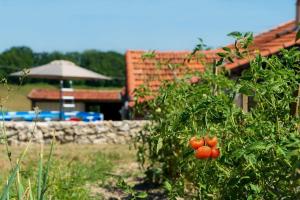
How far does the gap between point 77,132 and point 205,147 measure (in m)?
12.0

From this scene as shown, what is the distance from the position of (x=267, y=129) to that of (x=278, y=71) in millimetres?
339

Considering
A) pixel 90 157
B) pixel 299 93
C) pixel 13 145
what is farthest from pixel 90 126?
pixel 299 93

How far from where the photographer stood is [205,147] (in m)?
3.12

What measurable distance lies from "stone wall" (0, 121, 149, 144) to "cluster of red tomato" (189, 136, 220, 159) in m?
11.4

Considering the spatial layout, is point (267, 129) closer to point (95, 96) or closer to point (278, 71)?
point (278, 71)

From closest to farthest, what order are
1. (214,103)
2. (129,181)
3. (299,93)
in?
(214,103) → (299,93) → (129,181)

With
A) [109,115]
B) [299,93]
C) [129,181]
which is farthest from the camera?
[109,115]

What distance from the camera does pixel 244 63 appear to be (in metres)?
12.6

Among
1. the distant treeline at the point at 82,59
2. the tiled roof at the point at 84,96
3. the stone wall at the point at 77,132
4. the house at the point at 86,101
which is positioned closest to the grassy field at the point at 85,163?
the stone wall at the point at 77,132

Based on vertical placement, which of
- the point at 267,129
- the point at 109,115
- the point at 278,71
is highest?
the point at 278,71

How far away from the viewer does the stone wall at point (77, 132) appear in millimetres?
14570

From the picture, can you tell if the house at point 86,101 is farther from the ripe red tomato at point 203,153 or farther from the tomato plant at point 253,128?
the ripe red tomato at point 203,153

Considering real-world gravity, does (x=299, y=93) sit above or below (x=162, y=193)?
above

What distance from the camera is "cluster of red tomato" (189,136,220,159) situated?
311 centimetres
